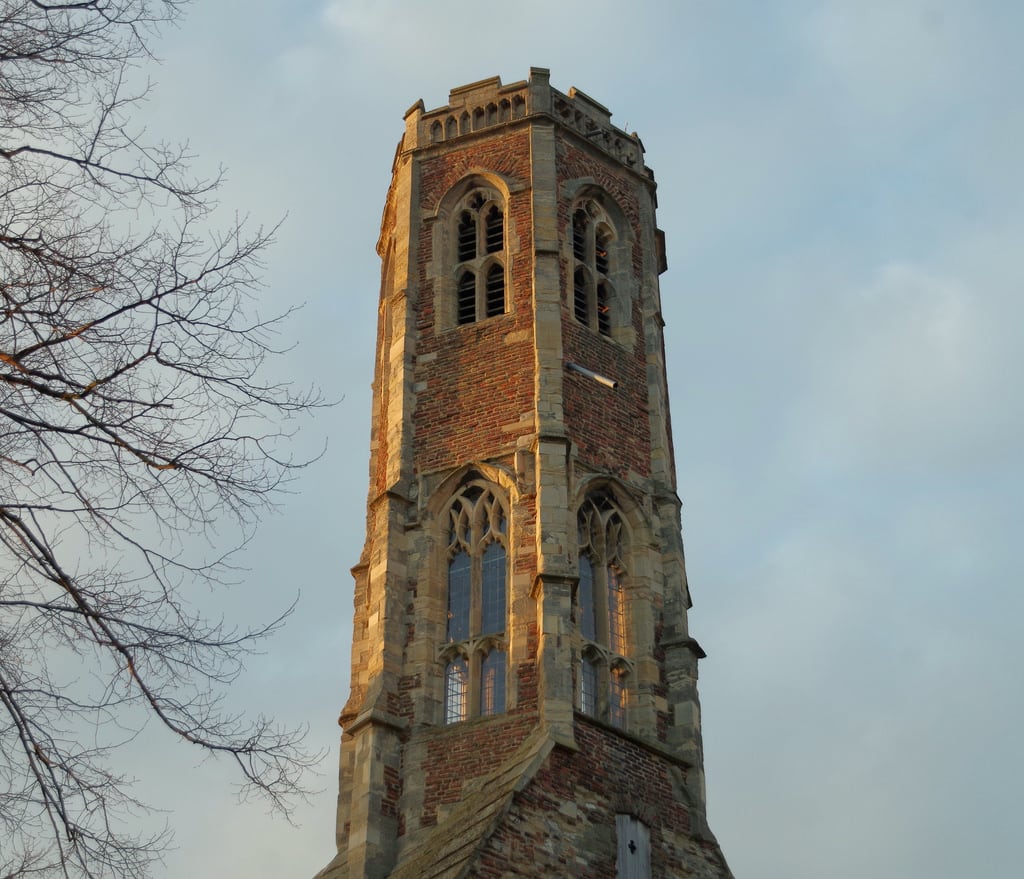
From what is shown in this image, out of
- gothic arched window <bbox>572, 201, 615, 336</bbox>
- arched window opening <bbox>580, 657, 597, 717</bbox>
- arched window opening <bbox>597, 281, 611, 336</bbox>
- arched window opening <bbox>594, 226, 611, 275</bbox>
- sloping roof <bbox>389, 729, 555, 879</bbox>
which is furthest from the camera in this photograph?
arched window opening <bbox>594, 226, 611, 275</bbox>

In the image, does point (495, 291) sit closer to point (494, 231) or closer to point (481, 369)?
point (494, 231)

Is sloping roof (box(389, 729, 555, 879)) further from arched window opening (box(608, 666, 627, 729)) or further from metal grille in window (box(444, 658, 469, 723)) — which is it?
arched window opening (box(608, 666, 627, 729))

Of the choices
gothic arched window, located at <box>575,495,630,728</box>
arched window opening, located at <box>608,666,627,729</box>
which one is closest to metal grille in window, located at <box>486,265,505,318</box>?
gothic arched window, located at <box>575,495,630,728</box>

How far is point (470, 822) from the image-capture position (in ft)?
66.3

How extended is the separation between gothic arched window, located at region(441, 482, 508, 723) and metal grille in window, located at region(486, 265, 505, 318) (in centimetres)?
363

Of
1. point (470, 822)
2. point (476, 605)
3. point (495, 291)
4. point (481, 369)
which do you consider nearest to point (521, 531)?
point (476, 605)

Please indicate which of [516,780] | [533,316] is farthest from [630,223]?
[516,780]

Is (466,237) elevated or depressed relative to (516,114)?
depressed

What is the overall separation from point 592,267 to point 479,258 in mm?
1941

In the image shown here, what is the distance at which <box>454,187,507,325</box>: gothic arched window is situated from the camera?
27.0 metres

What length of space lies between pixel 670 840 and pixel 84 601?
13283 mm

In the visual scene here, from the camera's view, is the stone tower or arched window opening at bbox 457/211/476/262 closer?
the stone tower

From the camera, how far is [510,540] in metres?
23.7

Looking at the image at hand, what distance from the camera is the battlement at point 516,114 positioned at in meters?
29.0
